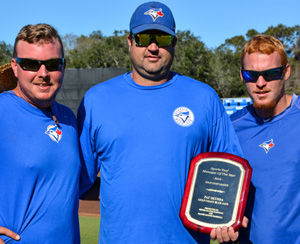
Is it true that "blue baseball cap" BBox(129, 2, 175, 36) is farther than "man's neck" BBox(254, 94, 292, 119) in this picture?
No

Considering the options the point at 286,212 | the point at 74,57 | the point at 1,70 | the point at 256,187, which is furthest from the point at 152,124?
the point at 74,57

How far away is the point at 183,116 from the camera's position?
263 cm

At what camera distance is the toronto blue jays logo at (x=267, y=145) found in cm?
285

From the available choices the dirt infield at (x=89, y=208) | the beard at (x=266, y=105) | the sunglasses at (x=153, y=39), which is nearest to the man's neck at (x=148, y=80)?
the sunglasses at (x=153, y=39)

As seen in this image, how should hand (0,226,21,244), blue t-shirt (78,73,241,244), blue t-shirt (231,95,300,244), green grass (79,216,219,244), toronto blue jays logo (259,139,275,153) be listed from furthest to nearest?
green grass (79,216,219,244) → toronto blue jays logo (259,139,275,153) → blue t-shirt (231,95,300,244) → blue t-shirt (78,73,241,244) → hand (0,226,21,244)

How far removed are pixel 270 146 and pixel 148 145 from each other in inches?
38.4

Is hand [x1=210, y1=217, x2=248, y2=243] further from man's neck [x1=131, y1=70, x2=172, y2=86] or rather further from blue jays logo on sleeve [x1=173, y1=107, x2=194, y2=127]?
man's neck [x1=131, y1=70, x2=172, y2=86]

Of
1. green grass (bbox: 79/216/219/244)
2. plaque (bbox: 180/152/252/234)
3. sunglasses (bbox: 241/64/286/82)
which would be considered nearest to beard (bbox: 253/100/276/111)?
sunglasses (bbox: 241/64/286/82)

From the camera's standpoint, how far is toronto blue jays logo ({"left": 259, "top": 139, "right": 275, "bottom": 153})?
9.34ft

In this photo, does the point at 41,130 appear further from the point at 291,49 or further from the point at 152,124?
the point at 291,49

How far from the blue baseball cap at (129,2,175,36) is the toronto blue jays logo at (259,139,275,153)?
1092 millimetres

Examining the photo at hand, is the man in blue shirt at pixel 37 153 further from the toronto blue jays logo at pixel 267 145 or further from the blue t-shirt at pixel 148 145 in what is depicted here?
the toronto blue jays logo at pixel 267 145

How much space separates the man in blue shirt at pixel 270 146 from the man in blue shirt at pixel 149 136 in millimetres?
299

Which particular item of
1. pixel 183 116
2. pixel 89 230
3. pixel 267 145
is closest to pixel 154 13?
pixel 183 116
